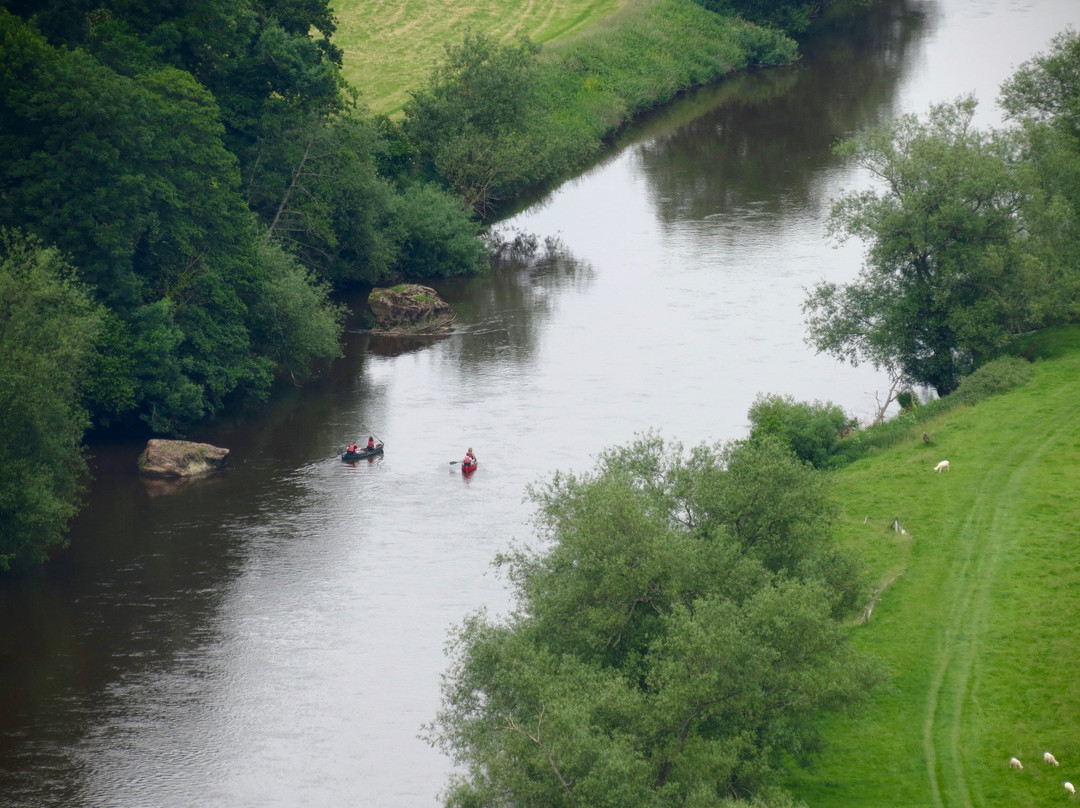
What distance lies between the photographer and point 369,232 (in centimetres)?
8912

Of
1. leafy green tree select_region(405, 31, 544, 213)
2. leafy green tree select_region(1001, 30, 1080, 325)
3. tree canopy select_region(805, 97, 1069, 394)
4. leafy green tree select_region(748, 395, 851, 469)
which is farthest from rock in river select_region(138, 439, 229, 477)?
leafy green tree select_region(1001, 30, 1080, 325)

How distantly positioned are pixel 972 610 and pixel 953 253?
2402 centimetres

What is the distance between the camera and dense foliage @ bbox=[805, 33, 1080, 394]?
6675 centimetres

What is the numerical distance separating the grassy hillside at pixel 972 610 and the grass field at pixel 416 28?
64.3m

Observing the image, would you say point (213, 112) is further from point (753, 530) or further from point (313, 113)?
point (753, 530)

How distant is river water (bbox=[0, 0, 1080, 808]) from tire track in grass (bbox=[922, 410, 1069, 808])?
1345cm

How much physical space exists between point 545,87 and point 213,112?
5061cm

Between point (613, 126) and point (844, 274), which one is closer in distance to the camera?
point (844, 274)

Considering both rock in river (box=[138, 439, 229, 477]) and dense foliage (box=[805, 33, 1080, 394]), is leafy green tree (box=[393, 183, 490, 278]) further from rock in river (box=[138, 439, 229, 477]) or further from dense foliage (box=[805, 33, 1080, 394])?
dense foliage (box=[805, 33, 1080, 394])

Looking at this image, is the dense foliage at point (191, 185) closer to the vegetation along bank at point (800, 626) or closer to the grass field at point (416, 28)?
the vegetation along bank at point (800, 626)

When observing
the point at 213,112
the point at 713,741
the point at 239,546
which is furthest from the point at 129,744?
the point at 213,112

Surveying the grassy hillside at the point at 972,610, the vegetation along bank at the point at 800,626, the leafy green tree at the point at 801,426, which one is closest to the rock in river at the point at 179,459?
the vegetation along bank at the point at 800,626

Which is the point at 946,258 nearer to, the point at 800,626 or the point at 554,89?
the point at 800,626

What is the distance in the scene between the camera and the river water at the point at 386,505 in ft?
151
